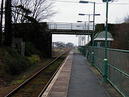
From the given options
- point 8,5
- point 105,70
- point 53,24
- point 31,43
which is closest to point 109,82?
point 105,70

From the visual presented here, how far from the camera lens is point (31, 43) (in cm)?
6588

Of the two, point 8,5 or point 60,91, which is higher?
point 8,5

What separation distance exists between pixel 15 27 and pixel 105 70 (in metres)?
40.7

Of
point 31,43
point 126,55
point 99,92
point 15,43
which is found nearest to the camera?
point 126,55

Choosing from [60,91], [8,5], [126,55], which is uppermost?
[8,5]

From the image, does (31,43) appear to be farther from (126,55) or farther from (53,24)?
(126,55)

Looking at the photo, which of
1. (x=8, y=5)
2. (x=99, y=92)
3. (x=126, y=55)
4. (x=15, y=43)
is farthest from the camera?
(x=15, y=43)

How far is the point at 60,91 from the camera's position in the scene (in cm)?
1741

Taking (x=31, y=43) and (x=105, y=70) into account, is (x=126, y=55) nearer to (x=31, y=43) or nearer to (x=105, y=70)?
(x=105, y=70)

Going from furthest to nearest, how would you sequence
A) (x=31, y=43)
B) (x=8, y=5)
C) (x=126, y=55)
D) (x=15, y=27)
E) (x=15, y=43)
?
(x=31, y=43) → (x=15, y=27) → (x=15, y=43) → (x=8, y=5) → (x=126, y=55)

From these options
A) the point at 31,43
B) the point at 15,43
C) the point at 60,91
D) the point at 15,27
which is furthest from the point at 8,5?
the point at 60,91

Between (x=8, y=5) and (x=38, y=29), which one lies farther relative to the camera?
(x=38, y=29)

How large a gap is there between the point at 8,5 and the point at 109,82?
2786cm

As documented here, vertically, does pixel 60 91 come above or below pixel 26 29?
below
